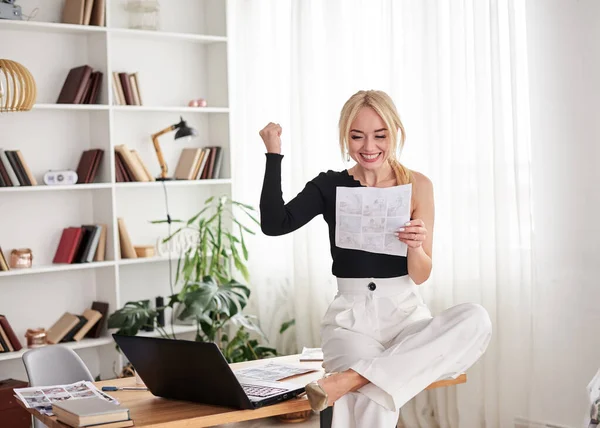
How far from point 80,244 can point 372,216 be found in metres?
2.45

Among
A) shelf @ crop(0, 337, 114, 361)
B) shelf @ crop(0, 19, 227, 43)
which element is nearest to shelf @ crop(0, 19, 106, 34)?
shelf @ crop(0, 19, 227, 43)

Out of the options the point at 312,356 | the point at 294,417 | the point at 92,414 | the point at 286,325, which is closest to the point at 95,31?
the point at 286,325

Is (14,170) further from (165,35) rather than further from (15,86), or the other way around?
(165,35)

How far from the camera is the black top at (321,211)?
2.61 m

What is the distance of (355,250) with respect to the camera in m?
2.64

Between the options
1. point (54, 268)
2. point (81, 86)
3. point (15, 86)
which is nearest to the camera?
point (15, 86)

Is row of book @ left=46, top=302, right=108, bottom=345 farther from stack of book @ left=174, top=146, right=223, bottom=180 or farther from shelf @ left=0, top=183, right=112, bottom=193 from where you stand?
stack of book @ left=174, top=146, right=223, bottom=180

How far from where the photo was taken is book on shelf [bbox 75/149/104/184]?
454 centimetres

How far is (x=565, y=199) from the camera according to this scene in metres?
3.43

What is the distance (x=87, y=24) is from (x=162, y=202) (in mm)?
1087

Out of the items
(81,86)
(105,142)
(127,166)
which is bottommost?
(127,166)

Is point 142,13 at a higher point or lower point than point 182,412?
higher

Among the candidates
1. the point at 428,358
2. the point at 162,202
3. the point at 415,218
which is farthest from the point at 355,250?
the point at 162,202

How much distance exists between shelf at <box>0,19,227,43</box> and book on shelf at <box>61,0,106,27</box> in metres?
0.05
